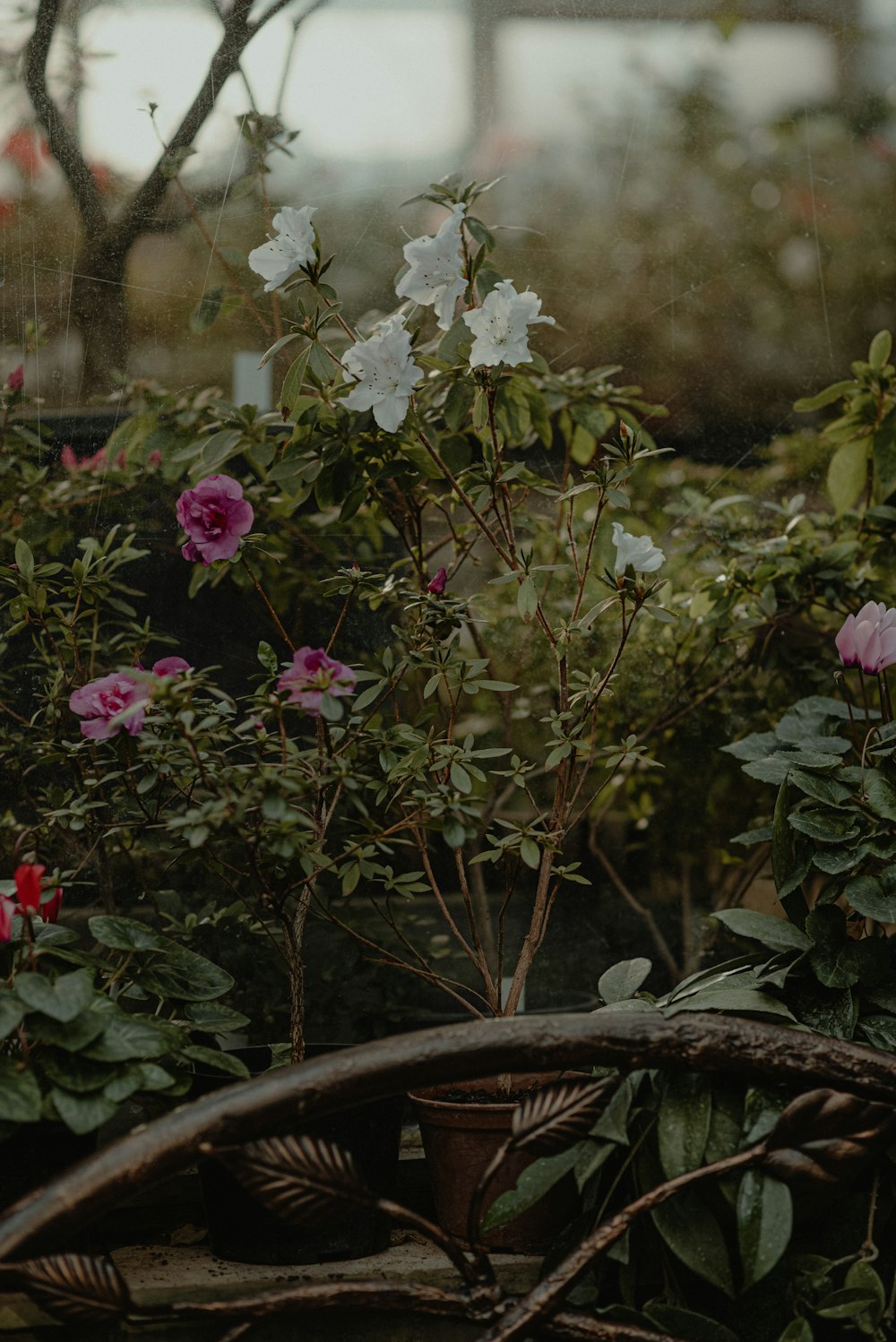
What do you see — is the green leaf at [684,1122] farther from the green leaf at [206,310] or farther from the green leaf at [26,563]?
the green leaf at [206,310]

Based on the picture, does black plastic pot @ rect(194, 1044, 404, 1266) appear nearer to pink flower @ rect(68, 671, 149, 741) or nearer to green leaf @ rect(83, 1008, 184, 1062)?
green leaf @ rect(83, 1008, 184, 1062)

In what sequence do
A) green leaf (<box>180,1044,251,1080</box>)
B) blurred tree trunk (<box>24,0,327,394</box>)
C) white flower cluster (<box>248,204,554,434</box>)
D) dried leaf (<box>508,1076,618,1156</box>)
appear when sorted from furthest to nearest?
blurred tree trunk (<box>24,0,327,394</box>), white flower cluster (<box>248,204,554,434</box>), green leaf (<box>180,1044,251,1080</box>), dried leaf (<box>508,1076,618,1156</box>)

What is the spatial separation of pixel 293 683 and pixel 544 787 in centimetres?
62

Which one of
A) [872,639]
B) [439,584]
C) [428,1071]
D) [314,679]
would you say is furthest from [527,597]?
[428,1071]

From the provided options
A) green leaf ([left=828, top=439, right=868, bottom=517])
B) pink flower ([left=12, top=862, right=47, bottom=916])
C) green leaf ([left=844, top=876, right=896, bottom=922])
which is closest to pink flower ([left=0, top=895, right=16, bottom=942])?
pink flower ([left=12, top=862, right=47, bottom=916])

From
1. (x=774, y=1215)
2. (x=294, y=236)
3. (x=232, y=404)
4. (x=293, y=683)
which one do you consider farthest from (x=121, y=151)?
(x=774, y=1215)

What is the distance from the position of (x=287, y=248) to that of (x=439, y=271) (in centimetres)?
17

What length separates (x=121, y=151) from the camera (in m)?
1.48

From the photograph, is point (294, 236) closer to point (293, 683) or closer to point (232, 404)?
point (232, 404)

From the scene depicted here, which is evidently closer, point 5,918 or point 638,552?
point 5,918

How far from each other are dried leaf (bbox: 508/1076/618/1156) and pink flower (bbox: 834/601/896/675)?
0.59 metres

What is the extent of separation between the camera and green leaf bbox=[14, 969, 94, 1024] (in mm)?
933

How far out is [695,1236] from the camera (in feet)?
3.31

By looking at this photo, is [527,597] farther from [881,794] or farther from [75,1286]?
[75,1286]
